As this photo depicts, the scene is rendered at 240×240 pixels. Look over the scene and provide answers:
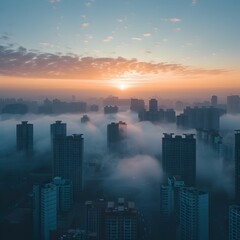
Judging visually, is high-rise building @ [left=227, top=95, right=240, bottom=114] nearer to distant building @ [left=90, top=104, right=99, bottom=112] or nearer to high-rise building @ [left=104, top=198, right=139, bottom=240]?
distant building @ [left=90, top=104, right=99, bottom=112]

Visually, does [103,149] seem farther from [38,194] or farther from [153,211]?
[38,194]

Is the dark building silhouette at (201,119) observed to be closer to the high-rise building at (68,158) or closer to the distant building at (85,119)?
the distant building at (85,119)

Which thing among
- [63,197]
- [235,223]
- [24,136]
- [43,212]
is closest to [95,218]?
[43,212]

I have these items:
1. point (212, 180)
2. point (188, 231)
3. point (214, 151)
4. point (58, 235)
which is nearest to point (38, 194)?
point (58, 235)

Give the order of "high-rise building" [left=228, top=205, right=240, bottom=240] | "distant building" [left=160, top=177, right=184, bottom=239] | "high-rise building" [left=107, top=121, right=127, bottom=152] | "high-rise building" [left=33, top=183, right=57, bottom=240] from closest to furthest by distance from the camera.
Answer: "high-rise building" [left=228, top=205, right=240, bottom=240]
"high-rise building" [left=33, top=183, right=57, bottom=240]
"distant building" [left=160, top=177, right=184, bottom=239]
"high-rise building" [left=107, top=121, right=127, bottom=152]

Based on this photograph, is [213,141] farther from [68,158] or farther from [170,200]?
[170,200]

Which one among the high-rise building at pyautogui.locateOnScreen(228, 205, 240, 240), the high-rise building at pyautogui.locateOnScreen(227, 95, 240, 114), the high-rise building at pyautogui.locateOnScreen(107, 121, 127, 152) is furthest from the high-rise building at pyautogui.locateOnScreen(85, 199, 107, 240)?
the high-rise building at pyautogui.locateOnScreen(227, 95, 240, 114)

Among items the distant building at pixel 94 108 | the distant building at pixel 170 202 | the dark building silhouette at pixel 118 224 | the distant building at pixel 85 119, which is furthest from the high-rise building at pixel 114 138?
the dark building silhouette at pixel 118 224
